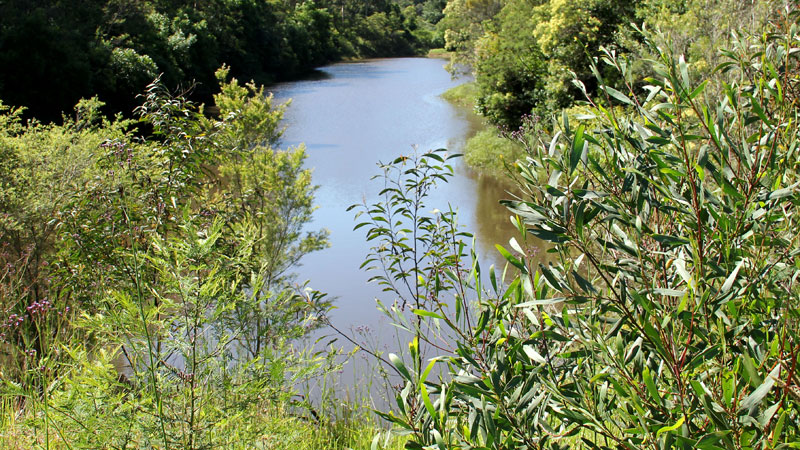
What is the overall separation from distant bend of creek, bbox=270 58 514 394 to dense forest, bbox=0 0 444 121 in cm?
294

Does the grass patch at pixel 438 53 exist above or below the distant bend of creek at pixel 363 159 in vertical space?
below

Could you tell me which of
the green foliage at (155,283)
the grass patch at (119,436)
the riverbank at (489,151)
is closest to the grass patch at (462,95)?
the riverbank at (489,151)

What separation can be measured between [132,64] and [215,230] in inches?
681

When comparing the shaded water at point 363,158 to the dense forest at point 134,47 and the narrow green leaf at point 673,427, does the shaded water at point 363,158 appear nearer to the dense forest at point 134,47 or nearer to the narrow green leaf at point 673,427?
the narrow green leaf at point 673,427

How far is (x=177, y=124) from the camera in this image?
4383mm

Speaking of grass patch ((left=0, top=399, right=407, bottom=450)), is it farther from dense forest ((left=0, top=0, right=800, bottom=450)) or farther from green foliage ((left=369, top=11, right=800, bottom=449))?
green foliage ((left=369, top=11, right=800, bottom=449))

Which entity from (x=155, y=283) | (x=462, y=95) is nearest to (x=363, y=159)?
(x=155, y=283)

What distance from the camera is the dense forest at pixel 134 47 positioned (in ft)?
48.9

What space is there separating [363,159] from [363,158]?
3.6 inches

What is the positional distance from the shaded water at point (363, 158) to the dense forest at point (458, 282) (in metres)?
0.70

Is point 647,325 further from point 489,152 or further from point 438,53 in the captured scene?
point 438,53

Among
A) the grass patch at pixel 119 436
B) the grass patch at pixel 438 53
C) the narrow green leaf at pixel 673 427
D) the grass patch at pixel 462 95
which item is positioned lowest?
the grass patch at pixel 438 53

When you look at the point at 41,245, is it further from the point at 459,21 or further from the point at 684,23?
the point at 459,21

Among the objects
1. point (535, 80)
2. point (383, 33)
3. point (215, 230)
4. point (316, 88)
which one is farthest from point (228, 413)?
point (383, 33)
